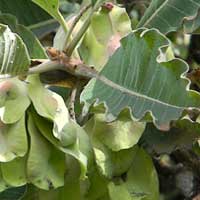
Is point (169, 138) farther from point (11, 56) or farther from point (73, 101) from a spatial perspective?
point (11, 56)

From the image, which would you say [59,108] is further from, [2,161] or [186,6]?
Answer: [186,6]

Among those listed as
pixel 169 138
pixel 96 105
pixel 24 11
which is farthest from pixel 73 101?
pixel 24 11

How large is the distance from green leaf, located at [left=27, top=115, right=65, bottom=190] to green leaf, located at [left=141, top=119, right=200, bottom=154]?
0.16 metres

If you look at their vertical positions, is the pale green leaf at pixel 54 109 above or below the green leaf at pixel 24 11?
above

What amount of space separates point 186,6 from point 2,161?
39 cm

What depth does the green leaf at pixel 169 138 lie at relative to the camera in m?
1.08

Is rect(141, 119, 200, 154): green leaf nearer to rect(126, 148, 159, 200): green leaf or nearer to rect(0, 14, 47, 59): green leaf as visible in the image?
rect(126, 148, 159, 200): green leaf

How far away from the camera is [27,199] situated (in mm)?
1041

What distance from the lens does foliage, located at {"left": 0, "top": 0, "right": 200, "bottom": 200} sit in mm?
949

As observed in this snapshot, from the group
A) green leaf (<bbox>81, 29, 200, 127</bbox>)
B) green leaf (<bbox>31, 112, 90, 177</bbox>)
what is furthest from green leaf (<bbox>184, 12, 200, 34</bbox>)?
green leaf (<bbox>31, 112, 90, 177</bbox>)

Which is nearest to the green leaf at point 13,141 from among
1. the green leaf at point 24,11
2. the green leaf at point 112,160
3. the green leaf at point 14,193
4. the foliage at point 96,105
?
the foliage at point 96,105

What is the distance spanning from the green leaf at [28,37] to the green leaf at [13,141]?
0.20 meters

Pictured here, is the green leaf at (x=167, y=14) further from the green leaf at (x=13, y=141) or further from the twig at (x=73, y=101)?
the green leaf at (x=13, y=141)

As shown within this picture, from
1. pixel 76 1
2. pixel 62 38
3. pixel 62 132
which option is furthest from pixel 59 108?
pixel 76 1
